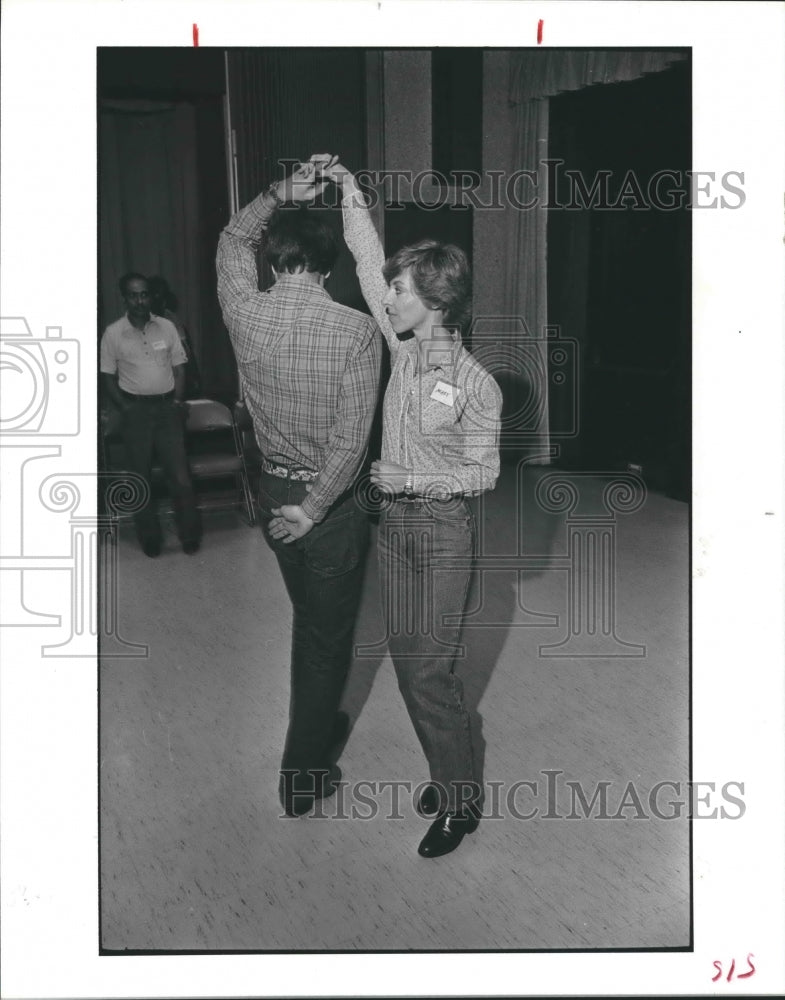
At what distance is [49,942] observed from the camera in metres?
2.15

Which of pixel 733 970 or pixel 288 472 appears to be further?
pixel 288 472

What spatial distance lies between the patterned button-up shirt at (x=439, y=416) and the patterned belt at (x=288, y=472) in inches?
6.6

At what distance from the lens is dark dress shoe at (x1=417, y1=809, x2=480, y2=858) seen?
2.42 meters

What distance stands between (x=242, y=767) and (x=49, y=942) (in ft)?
1.73

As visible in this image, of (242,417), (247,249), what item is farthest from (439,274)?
(242,417)

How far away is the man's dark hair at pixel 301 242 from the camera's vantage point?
218cm

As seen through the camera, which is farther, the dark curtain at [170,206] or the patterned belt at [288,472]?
the patterned belt at [288,472]

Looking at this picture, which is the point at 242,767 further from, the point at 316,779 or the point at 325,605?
→ the point at 325,605

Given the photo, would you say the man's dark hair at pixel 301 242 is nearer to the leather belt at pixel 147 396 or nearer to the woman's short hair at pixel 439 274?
the woman's short hair at pixel 439 274

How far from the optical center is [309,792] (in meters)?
2.38

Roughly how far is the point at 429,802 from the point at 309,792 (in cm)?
28

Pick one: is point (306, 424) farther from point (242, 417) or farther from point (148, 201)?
point (148, 201)

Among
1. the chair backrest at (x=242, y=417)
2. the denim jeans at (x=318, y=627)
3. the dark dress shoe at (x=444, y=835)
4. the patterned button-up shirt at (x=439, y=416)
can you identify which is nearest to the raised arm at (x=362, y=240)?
the patterned button-up shirt at (x=439, y=416)

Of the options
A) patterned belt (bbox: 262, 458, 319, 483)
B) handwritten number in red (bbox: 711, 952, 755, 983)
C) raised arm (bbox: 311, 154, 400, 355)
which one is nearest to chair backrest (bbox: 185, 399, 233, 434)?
patterned belt (bbox: 262, 458, 319, 483)
